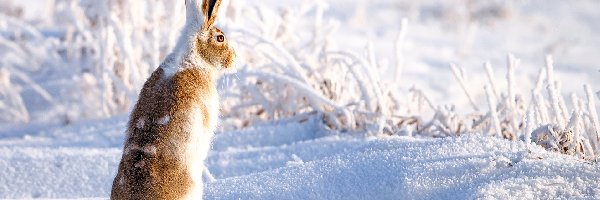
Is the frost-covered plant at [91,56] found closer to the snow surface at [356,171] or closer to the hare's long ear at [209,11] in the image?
the snow surface at [356,171]

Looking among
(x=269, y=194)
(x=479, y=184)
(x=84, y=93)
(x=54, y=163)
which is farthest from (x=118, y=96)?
(x=479, y=184)

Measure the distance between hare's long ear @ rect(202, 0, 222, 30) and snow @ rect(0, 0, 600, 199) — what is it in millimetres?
323

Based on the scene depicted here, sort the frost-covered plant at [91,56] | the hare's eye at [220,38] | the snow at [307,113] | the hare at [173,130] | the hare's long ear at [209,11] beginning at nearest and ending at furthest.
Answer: the hare at [173,130] → the hare's long ear at [209,11] → the hare's eye at [220,38] → the snow at [307,113] → the frost-covered plant at [91,56]

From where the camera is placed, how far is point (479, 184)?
2.89m

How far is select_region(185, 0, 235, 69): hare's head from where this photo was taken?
2.73 metres

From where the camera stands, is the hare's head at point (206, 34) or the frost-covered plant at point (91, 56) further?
the frost-covered plant at point (91, 56)

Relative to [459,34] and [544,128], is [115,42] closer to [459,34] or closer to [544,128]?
[544,128]

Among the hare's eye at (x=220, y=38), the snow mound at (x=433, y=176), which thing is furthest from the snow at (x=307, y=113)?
the hare's eye at (x=220, y=38)

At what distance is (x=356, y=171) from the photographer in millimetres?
3184

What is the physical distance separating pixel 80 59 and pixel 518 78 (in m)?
3.36

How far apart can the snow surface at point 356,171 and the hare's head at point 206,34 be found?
0.54 metres

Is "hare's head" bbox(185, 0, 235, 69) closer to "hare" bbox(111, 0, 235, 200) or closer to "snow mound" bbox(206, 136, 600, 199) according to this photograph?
"hare" bbox(111, 0, 235, 200)

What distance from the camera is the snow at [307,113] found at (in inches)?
121

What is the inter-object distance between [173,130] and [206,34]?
0.36 metres
